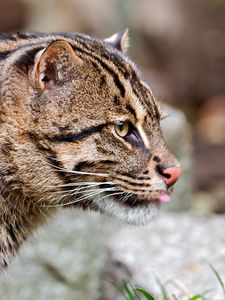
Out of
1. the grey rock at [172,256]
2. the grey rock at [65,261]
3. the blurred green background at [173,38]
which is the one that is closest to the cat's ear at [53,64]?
the grey rock at [172,256]

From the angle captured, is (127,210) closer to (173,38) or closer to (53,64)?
(53,64)

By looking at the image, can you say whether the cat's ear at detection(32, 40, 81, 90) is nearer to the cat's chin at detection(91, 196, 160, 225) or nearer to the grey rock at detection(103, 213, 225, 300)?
the cat's chin at detection(91, 196, 160, 225)

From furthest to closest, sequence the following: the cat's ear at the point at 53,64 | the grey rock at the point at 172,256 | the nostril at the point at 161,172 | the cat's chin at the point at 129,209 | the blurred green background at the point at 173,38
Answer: the blurred green background at the point at 173,38, the grey rock at the point at 172,256, the cat's chin at the point at 129,209, the nostril at the point at 161,172, the cat's ear at the point at 53,64

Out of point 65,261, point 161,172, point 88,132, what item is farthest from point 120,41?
point 65,261

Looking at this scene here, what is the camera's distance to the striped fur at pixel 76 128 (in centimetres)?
618

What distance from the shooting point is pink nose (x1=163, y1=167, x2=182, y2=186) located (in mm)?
6274

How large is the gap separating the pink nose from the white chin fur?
0.89 ft

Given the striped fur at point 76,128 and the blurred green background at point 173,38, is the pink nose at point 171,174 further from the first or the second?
the blurred green background at point 173,38

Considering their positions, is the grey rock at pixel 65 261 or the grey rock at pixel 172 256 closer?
the grey rock at pixel 172 256

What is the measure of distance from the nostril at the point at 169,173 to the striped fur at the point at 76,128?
4 centimetres

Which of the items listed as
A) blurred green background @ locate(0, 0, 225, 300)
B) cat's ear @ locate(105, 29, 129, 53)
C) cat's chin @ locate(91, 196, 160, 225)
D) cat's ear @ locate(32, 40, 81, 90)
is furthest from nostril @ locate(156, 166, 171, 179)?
blurred green background @ locate(0, 0, 225, 300)

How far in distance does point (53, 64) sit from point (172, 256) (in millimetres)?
2534

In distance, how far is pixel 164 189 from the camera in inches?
249

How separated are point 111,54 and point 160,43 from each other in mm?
11755
